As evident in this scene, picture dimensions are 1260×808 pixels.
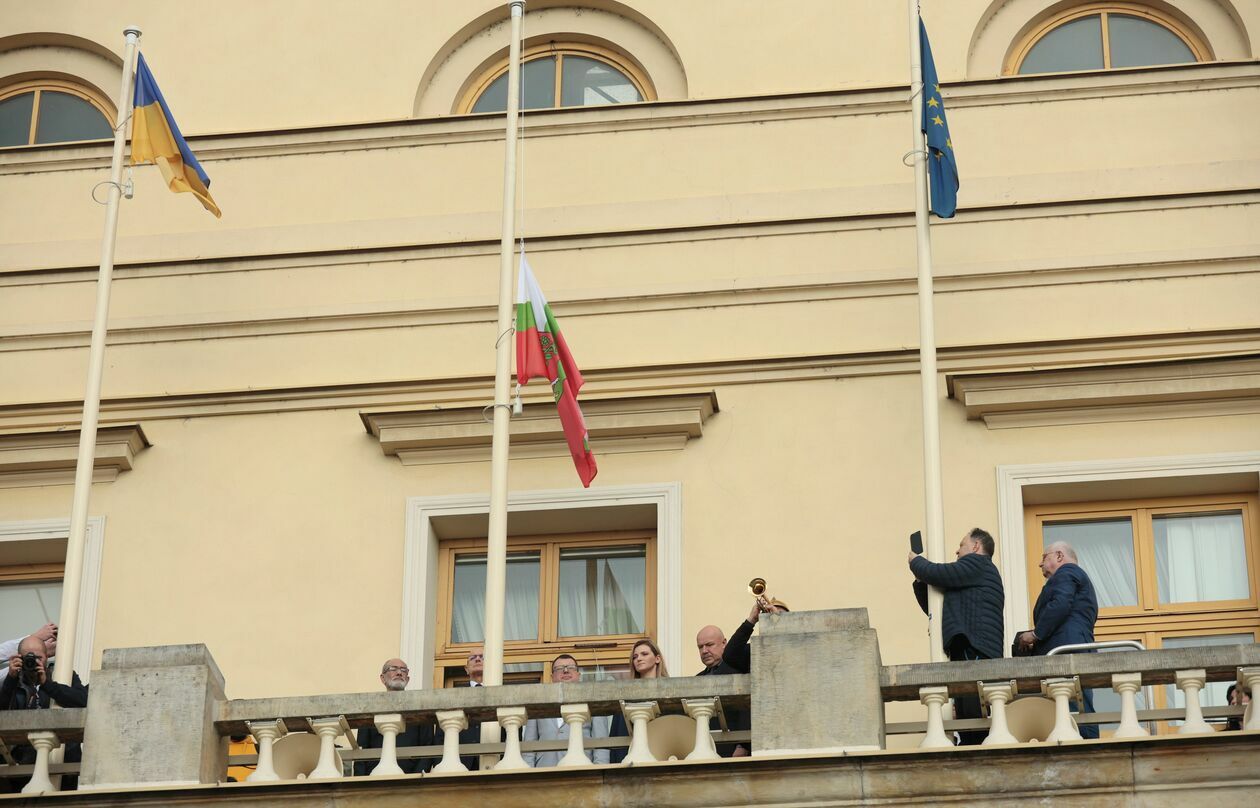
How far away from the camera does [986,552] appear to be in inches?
592

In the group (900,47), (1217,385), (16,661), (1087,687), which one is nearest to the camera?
(1087,687)

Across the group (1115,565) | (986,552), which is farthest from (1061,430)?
(986,552)

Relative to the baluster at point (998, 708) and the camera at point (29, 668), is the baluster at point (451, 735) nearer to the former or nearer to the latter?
the camera at point (29, 668)

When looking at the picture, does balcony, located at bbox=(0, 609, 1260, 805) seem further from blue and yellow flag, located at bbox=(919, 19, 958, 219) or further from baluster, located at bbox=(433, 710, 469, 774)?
blue and yellow flag, located at bbox=(919, 19, 958, 219)

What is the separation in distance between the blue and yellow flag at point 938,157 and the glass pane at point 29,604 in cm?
656

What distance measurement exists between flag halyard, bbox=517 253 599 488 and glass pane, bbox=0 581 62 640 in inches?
160

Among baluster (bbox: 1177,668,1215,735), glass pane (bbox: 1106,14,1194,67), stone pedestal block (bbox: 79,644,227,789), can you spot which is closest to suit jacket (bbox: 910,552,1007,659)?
baluster (bbox: 1177,668,1215,735)

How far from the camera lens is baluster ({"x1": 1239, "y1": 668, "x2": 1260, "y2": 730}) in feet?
45.3

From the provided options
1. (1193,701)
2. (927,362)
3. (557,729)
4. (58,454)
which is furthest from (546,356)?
(1193,701)

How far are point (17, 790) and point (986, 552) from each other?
17.7 feet

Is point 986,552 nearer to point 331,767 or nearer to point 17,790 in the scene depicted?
point 331,767

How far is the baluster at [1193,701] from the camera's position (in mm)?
13797

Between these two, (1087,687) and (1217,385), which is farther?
(1217,385)

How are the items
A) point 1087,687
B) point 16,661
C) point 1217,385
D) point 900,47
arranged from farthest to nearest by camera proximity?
point 900,47, point 1217,385, point 16,661, point 1087,687
